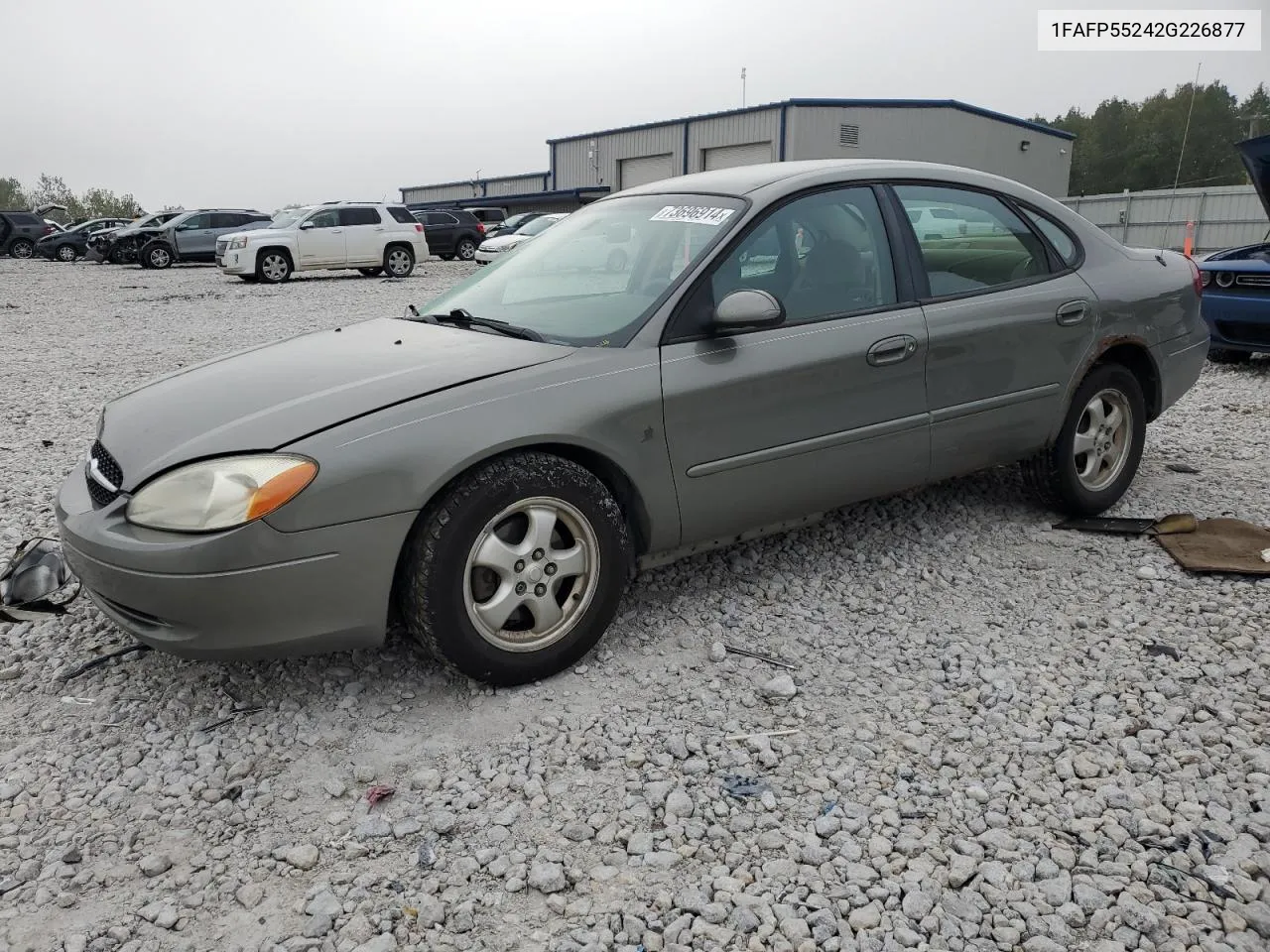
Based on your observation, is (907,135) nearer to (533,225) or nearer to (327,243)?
(533,225)

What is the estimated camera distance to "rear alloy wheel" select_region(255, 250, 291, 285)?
20.0m

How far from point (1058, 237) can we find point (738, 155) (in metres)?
35.7

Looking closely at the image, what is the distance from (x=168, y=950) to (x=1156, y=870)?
2.18m

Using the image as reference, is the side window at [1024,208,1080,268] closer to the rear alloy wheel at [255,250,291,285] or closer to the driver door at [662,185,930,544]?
the driver door at [662,185,930,544]

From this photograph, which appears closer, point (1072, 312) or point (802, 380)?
point (802, 380)

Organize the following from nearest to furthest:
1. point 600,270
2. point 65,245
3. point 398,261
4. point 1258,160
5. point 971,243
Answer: point 600,270
point 971,243
point 1258,160
point 398,261
point 65,245

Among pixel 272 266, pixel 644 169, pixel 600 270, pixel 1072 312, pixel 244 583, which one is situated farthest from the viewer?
pixel 644 169

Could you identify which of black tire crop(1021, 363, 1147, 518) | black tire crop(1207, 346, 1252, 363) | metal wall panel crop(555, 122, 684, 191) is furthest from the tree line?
black tire crop(1021, 363, 1147, 518)

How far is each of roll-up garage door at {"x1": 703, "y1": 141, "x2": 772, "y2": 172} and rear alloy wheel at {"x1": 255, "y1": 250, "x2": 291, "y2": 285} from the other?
2046 cm

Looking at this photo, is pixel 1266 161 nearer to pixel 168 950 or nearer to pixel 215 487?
pixel 215 487

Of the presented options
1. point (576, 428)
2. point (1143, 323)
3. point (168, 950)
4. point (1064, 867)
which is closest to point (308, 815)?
point (168, 950)

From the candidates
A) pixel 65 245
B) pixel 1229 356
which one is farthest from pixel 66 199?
pixel 1229 356

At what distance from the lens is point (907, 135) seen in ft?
119

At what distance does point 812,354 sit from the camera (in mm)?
3434
